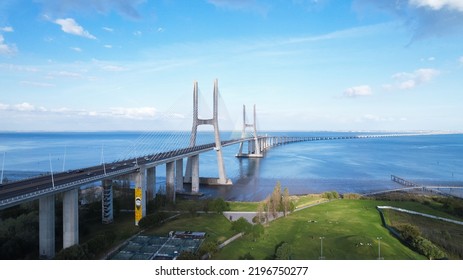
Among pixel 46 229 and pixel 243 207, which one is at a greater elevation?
pixel 46 229

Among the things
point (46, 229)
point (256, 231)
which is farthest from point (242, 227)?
point (46, 229)

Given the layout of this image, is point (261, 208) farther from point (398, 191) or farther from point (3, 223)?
point (398, 191)

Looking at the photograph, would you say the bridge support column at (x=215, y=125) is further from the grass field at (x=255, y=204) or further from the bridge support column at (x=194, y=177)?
the grass field at (x=255, y=204)

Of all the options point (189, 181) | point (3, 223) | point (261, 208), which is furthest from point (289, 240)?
point (189, 181)

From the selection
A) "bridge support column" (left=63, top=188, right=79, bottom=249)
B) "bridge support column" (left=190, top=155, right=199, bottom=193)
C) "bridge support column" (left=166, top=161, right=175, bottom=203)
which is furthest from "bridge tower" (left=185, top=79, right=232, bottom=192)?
"bridge support column" (left=63, top=188, right=79, bottom=249)

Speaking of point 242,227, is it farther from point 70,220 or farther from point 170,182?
point 170,182
